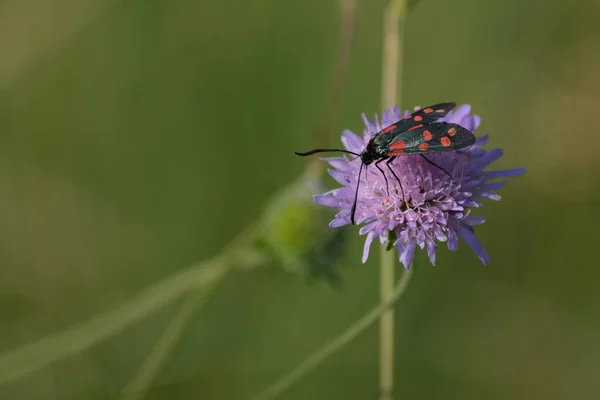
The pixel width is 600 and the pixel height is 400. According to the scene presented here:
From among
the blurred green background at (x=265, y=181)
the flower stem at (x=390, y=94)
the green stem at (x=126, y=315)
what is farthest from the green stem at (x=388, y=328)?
the blurred green background at (x=265, y=181)

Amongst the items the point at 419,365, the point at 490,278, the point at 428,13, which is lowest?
the point at 419,365

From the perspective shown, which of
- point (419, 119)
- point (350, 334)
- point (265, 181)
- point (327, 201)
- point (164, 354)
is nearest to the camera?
point (350, 334)

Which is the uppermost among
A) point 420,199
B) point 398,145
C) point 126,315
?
point 398,145

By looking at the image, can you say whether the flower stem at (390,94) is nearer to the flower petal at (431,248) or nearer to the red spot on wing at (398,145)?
the flower petal at (431,248)

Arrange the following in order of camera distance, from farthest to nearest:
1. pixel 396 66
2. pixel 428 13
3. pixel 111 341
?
pixel 428 13
pixel 111 341
pixel 396 66

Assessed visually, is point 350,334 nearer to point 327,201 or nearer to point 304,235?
point 327,201

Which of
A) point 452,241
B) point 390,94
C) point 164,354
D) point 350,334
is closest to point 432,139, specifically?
point 452,241

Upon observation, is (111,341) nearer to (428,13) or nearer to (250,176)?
(250,176)

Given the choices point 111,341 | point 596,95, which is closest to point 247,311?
point 111,341
